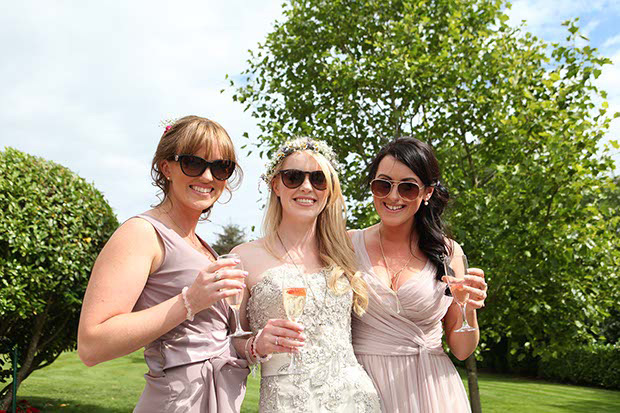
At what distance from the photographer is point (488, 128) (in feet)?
25.5

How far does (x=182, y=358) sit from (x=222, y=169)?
102cm

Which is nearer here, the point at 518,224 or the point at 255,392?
the point at 518,224

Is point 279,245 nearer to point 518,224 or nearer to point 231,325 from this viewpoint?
point 231,325

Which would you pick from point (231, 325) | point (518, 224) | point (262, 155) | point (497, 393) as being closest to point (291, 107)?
point (262, 155)

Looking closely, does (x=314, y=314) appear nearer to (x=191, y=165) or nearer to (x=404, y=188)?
(x=404, y=188)

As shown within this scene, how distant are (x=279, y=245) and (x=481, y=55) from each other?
574 centimetres

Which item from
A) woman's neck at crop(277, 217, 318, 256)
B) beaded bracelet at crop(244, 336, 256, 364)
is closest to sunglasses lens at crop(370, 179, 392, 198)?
woman's neck at crop(277, 217, 318, 256)

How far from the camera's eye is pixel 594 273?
716 centimetres

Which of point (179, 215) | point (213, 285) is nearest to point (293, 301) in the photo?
point (213, 285)

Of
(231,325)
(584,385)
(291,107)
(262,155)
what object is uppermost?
(291,107)

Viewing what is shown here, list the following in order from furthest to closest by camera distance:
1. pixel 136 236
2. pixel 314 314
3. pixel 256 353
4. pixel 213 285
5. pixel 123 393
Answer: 1. pixel 123 393
2. pixel 314 314
3. pixel 256 353
4. pixel 136 236
5. pixel 213 285

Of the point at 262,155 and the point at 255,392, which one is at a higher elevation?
the point at 262,155

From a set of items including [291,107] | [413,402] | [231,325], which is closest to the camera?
[231,325]

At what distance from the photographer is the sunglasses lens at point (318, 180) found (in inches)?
141
